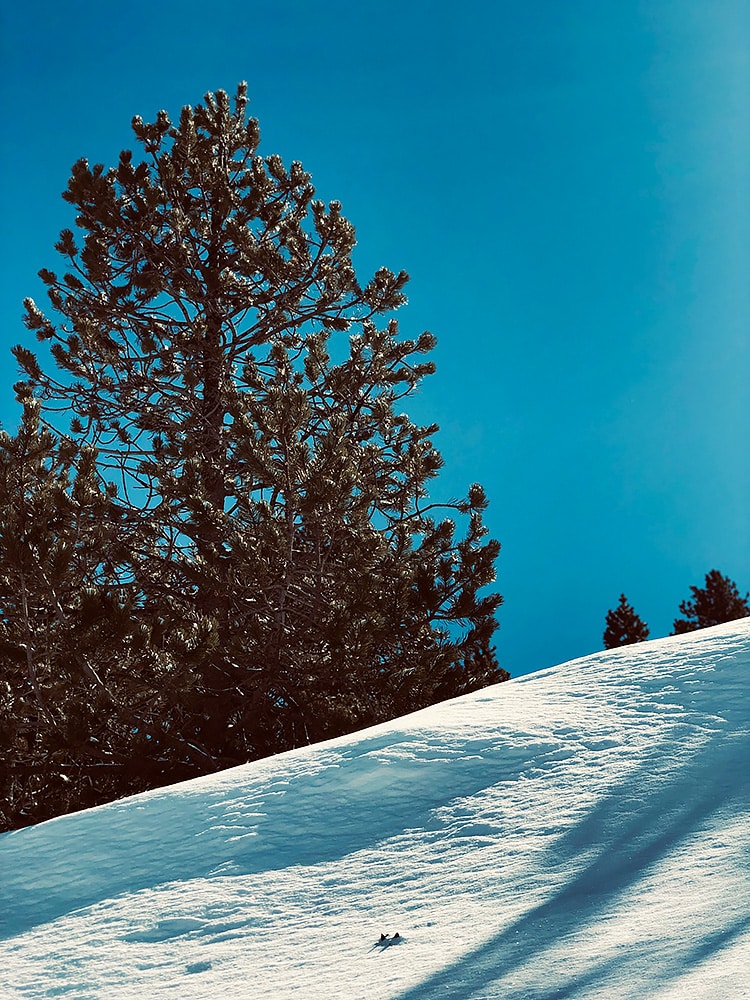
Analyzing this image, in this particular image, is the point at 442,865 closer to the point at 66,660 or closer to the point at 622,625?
the point at 66,660

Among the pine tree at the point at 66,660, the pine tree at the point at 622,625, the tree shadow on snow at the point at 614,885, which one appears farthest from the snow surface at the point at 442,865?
the pine tree at the point at 622,625

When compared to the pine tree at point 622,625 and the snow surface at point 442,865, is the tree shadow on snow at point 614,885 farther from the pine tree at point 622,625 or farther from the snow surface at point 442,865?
the pine tree at point 622,625

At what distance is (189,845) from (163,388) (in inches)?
264

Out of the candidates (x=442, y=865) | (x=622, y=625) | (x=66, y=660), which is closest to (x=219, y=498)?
(x=66, y=660)

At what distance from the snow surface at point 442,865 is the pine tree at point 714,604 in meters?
22.4

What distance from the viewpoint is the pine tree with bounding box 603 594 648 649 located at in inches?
943

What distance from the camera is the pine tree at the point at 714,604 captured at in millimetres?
25267

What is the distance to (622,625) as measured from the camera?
2441 centimetres

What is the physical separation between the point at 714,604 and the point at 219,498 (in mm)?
20607

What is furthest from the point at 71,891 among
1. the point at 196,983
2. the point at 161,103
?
the point at 161,103

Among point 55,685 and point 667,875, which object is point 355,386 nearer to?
point 55,685

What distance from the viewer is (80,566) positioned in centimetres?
766

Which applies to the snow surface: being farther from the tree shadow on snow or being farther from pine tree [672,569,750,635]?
pine tree [672,569,750,635]

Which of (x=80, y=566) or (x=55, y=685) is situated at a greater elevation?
(x=80, y=566)
